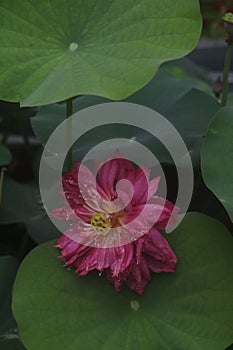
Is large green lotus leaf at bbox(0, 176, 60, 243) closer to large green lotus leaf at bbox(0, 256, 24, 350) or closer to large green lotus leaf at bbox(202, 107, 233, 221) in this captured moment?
large green lotus leaf at bbox(0, 256, 24, 350)

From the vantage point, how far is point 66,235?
0.65m

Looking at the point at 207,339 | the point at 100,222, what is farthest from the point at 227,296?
the point at 100,222

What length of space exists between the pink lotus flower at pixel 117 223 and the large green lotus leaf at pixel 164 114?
103mm

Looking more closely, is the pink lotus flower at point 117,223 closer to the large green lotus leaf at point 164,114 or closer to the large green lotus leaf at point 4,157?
the large green lotus leaf at point 164,114

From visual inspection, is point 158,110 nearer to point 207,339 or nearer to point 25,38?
point 25,38

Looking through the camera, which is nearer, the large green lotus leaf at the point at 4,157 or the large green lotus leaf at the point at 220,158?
the large green lotus leaf at the point at 220,158

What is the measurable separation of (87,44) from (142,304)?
0.28 m

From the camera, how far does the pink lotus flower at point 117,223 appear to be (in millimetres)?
623

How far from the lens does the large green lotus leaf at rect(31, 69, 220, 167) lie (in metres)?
0.78

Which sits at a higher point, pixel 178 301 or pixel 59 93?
pixel 59 93

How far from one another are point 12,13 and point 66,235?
0.26 m

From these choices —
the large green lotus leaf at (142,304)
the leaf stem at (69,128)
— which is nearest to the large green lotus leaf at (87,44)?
the leaf stem at (69,128)

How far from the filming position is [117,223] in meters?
0.65

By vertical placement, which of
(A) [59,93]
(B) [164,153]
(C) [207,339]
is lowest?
(C) [207,339]
